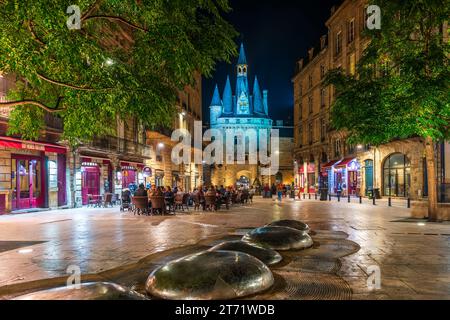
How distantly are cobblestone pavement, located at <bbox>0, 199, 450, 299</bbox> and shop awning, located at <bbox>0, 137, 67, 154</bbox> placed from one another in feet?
15.9

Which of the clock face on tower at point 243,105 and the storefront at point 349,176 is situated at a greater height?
the clock face on tower at point 243,105

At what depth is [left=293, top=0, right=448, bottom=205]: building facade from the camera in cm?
2945

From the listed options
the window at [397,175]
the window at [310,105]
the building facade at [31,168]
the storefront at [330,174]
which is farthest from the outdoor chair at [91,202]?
the window at [310,105]

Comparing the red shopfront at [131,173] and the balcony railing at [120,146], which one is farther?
the red shopfront at [131,173]

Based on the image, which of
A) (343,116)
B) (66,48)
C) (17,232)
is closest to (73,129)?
(66,48)

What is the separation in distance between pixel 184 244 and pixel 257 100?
92.0m

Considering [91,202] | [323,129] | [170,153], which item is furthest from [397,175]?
[170,153]

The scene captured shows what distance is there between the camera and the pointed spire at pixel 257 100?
98.9 m

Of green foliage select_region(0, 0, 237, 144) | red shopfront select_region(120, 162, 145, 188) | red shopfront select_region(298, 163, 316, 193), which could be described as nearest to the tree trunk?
green foliage select_region(0, 0, 237, 144)

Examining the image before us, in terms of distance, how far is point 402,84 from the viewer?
13.1 meters

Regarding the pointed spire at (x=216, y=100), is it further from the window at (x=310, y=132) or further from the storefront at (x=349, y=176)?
the storefront at (x=349, y=176)

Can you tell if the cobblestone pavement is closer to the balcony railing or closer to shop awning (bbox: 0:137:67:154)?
shop awning (bbox: 0:137:67:154)

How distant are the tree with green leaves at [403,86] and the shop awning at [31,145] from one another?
1409cm
